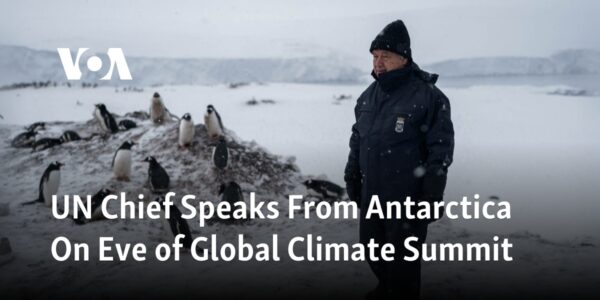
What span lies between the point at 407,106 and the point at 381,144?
0.28 m

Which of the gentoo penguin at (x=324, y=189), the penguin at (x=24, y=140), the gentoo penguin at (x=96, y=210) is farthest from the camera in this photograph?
the penguin at (x=24, y=140)

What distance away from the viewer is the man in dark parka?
9.84 feet

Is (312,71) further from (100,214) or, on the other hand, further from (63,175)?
(100,214)

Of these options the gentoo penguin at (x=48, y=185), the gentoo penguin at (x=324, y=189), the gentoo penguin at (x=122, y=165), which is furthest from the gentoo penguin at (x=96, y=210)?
the gentoo penguin at (x=324, y=189)

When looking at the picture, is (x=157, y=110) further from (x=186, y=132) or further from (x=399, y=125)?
(x=399, y=125)

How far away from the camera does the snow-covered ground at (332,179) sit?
4.10 metres

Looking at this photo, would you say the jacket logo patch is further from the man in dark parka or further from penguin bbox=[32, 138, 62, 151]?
penguin bbox=[32, 138, 62, 151]

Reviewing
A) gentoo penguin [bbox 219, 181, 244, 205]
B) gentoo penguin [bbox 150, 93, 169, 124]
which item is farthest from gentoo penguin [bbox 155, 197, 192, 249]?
gentoo penguin [bbox 150, 93, 169, 124]

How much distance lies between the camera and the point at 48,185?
247 inches

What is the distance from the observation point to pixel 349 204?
640 centimetres

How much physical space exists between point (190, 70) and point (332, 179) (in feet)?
47.7

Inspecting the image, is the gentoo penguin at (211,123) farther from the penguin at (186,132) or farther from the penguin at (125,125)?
the penguin at (125,125)

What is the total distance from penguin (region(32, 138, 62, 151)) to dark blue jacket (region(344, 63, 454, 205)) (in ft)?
22.5

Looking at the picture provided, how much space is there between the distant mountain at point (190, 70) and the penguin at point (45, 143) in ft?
37.5
